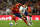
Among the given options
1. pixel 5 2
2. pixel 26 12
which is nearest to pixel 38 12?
pixel 26 12

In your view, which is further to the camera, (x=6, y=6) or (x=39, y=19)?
(x=6, y=6)

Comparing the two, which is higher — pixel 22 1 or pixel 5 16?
pixel 22 1

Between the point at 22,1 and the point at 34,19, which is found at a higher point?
the point at 22,1

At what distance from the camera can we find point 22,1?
1388 centimetres

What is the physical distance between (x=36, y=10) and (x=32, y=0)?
1835 mm

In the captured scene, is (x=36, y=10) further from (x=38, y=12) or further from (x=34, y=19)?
(x=34, y=19)

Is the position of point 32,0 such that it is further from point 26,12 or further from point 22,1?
point 26,12

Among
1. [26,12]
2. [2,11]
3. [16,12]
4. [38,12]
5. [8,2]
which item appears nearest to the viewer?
[16,12]

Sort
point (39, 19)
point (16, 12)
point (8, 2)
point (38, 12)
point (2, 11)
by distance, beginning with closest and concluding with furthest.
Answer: point (16, 12)
point (39, 19)
point (38, 12)
point (2, 11)
point (8, 2)

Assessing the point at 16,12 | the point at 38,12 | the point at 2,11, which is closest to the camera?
the point at 16,12

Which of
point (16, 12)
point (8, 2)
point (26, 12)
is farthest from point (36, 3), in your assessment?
point (16, 12)

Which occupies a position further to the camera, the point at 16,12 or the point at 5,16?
the point at 5,16

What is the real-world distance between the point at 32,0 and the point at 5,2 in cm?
295

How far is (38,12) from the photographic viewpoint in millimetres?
12891
